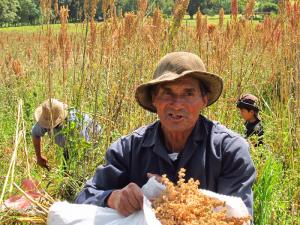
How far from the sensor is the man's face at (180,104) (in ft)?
6.66

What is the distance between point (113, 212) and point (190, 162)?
43 centimetres

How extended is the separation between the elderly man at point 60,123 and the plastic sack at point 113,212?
52.0 inches

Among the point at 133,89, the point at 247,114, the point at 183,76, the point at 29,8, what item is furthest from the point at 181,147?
the point at 29,8

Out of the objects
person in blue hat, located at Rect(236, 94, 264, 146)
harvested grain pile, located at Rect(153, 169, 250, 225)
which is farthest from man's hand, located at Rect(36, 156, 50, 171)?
harvested grain pile, located at Rect(153, 169, 250, 225)

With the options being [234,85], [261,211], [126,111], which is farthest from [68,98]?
[261,211]

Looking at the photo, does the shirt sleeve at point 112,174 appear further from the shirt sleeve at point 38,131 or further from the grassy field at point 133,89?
the shirt sleeve at point 38,131

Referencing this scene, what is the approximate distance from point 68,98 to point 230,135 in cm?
197

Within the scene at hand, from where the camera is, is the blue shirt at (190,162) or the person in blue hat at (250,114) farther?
the person in blue hat at (250,114)

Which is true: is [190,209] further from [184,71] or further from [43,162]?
[43,162]

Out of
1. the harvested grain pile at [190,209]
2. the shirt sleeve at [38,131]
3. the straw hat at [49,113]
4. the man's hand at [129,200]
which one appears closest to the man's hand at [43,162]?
the straw hat at [49,113]

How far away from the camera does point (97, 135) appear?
3.25 meters

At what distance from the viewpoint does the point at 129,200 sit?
174 centimetres

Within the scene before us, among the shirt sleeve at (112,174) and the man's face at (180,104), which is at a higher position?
the man's face at (180,104)

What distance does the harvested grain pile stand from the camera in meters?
1.48
